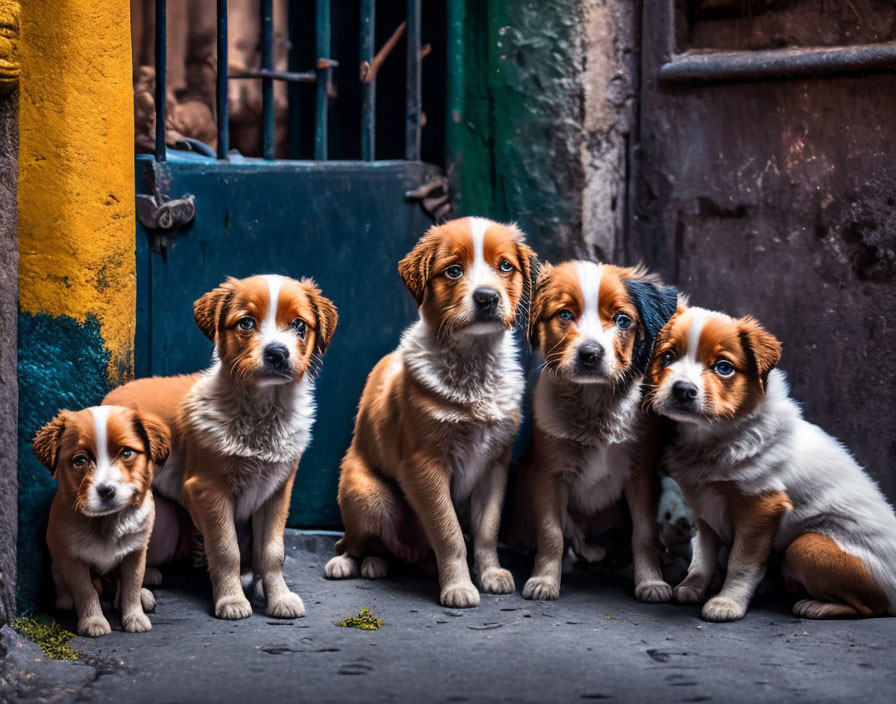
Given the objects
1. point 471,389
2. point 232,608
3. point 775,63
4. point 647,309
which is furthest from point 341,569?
point 775,63

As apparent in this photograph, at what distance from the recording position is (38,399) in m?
4.14

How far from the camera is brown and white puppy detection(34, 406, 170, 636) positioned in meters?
3.83

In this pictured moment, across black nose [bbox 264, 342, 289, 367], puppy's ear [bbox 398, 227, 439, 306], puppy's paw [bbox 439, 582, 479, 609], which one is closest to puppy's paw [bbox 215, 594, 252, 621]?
puppy's paw [bbox 439, 582, 479, 609]

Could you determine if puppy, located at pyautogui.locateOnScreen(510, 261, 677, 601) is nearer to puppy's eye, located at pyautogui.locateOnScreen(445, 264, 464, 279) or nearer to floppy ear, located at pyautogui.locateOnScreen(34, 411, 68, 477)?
puppy's eye, located at pyautogui.locateOnScreen(445, 264, 464, 279)

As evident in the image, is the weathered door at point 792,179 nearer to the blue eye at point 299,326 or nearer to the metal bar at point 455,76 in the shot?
the metal bar at point 455,76

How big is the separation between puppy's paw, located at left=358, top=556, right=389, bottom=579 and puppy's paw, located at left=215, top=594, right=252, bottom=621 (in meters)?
0.70

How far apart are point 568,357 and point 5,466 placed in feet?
7.05

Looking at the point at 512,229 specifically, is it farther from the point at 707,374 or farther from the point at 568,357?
the point at 707,374

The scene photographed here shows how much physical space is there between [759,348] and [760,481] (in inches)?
21.0

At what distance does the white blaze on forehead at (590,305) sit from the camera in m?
4.24

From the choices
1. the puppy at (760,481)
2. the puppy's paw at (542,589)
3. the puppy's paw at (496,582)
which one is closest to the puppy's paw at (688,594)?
the puppy at (760,481)

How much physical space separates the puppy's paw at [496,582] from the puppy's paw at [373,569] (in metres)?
0.48

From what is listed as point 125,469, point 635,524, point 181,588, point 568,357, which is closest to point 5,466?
point 125,469

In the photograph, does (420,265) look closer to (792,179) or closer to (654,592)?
(654,592)
